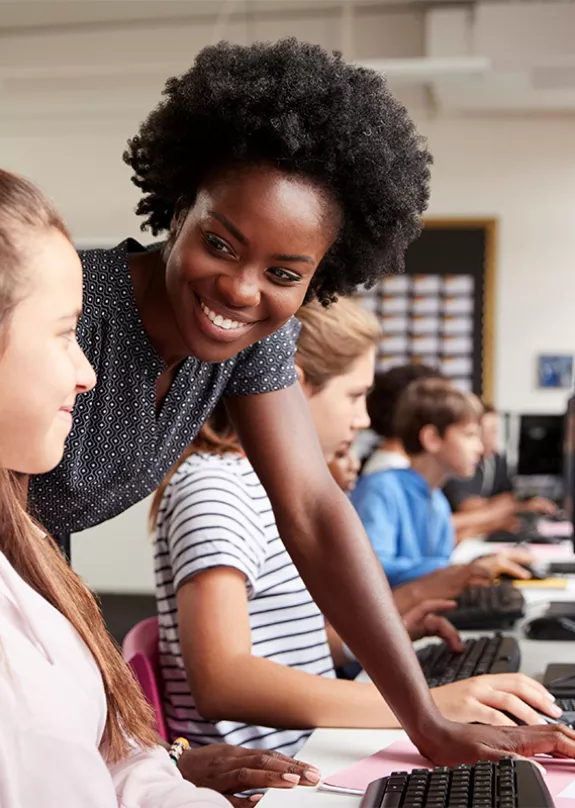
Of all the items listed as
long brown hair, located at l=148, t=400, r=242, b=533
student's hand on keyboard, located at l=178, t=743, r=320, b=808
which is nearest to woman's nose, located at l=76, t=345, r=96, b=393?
student's hand on keyboard, located at l=178, t=743, r=320, b=808

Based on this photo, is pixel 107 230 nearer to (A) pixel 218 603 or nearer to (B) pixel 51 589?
(A) pixel 218 603

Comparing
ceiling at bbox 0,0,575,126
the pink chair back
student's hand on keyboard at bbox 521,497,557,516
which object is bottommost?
student's hand on keyboard at bbox 521,497,557,516

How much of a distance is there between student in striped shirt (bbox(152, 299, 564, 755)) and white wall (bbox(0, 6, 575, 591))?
4556 mm

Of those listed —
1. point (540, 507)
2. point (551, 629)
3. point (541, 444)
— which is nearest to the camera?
point (551, 629)

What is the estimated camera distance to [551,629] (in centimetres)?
197

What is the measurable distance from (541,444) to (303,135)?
3725 millimetres

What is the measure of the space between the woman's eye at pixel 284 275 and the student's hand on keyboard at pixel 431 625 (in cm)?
83

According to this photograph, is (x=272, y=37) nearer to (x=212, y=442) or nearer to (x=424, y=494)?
(x=424, y=494)

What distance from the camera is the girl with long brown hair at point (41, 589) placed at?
75cm

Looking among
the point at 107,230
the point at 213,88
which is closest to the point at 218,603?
the point at 213,88

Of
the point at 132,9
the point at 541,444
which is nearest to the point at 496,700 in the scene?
the point at 541,444

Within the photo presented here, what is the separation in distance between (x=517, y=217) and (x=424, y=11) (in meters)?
1.27

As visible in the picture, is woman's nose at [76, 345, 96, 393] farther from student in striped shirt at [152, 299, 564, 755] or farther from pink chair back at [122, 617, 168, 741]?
pink chair back at [122, 617, 168, 741]

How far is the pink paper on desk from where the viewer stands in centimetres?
107
